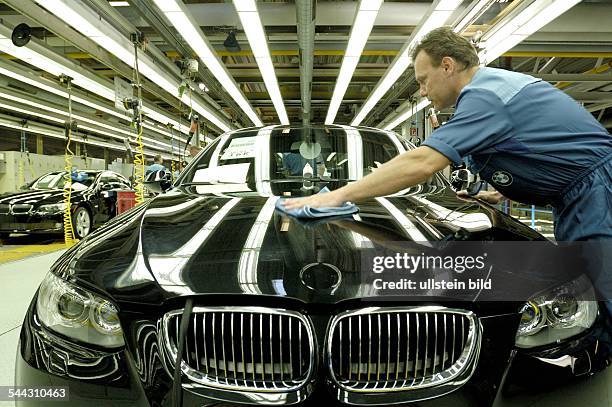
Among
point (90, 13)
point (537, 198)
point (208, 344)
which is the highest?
point (90, 13)

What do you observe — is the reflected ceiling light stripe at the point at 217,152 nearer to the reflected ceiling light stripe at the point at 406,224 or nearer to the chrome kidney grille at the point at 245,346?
the reflected ceiling light stripe at the point at 406,224

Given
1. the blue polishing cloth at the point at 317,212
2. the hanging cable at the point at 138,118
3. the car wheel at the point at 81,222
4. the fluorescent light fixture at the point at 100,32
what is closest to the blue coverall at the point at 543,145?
the blue polishing cloth at the point at 317,212

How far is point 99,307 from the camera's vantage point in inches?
42.9

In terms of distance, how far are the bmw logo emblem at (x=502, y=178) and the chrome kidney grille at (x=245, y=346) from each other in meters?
0.90

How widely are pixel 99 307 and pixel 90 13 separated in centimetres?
541

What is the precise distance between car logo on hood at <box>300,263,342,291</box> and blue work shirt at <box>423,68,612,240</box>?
52 centimetres

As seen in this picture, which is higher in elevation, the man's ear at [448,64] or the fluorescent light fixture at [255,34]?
the fluorescent light fixture at [255,34]

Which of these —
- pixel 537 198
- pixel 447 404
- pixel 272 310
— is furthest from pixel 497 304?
pixel 537 198

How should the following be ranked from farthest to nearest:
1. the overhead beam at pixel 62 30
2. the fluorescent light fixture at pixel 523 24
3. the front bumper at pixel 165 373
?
1. the overhead beam at pixel 62 30
2. the fluorescent light fixture at pixel 523 24
3. the front bumper at pixel 165 373

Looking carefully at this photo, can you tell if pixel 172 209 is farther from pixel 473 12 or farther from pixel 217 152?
pixel 473 12

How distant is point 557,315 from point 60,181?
8206 mm

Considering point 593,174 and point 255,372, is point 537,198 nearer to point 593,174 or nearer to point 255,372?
point 593,174

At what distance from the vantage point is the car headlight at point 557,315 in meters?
1.06

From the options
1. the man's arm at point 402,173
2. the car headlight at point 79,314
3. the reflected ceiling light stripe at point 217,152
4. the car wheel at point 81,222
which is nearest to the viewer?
the car headlight at point 79,314
